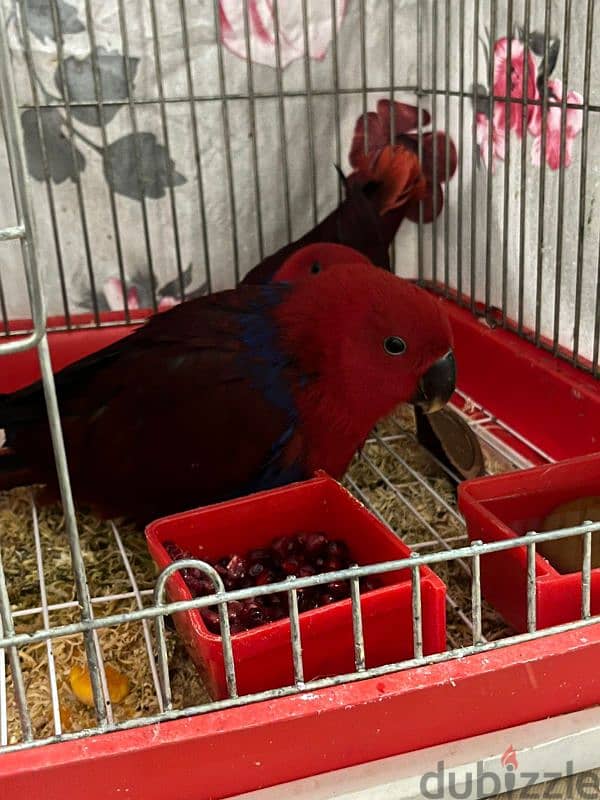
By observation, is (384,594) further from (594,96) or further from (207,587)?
(594,96)

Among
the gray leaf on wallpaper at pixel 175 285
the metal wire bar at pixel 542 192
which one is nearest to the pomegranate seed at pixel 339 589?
the metal wire bar at pixel 542 192

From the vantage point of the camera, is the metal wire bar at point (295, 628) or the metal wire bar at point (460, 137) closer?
the metal wire bar at point (295, 628)

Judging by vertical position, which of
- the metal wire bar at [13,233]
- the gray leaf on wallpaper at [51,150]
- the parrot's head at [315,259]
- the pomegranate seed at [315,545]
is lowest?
the pomegranate seed at [315,545]

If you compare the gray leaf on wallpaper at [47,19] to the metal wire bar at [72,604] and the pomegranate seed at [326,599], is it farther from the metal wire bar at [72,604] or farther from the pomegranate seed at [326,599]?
the pomegranate seed at [326,599]

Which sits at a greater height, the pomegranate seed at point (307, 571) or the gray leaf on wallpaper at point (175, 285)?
the gray leaf on wallpaper at point (175, 285)

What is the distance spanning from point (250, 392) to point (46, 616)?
330 mm

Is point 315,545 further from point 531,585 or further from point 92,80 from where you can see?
point 92,80

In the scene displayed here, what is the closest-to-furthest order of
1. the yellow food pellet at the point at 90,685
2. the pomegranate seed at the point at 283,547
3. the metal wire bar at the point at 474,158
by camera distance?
the yellow food pellet at the point at 90,685 < the pomegranate seed at the point at 283,547 < the metal wire bar at the point at 474,158

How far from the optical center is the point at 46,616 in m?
0.86

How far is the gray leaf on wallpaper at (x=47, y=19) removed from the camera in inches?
53.7

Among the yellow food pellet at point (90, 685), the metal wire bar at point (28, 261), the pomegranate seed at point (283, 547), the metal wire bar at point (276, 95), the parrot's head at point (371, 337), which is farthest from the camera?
the metal wire bar at point (276, 95)

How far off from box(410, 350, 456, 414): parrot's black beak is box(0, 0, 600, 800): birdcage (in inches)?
5.7

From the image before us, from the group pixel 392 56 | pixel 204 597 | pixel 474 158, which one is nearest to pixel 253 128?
pixel 392 56

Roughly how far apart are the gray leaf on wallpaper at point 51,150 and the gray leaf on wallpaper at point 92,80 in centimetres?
4
